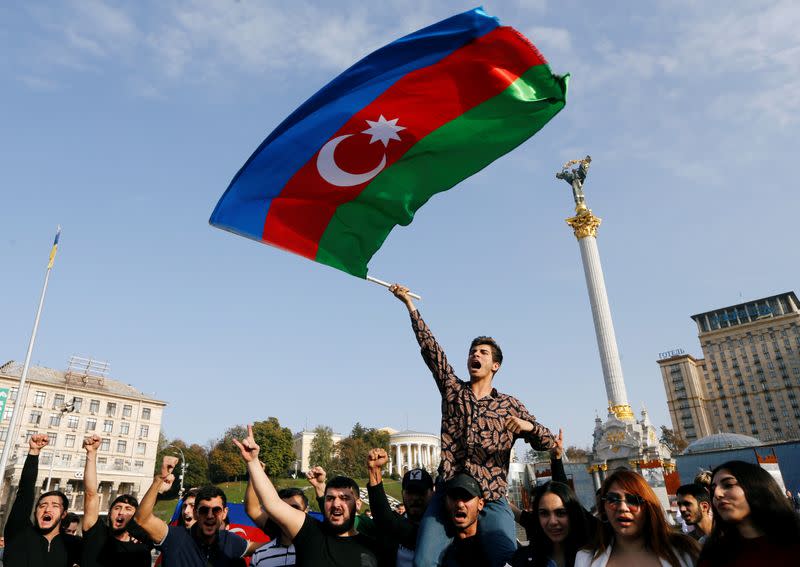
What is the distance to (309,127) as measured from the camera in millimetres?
7238

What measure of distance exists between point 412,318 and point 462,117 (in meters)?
2.90

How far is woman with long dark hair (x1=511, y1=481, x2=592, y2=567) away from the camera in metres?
4.52

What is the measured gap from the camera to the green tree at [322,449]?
80.4 metres

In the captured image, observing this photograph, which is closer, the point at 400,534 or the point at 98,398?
the point at 400,534

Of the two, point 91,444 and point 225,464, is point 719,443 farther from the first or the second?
point 91,444

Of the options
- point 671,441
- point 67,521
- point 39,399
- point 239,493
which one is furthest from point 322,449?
point 67,521

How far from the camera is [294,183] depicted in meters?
7.28

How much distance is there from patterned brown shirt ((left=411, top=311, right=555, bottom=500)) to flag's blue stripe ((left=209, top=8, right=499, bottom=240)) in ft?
11.2

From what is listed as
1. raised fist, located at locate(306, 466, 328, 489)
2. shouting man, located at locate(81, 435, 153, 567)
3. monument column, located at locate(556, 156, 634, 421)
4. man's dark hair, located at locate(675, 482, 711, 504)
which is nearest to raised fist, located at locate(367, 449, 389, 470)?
raised fist, located at locate(306, 466, 328, 489)

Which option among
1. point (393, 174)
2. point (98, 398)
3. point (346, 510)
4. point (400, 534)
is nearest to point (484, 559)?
point (400, 534)

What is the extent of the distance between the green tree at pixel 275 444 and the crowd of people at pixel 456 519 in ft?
226

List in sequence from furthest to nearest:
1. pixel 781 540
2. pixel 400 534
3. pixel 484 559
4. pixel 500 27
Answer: pixel 500 27 < pixel 400 534 < pixel 484 559 < pixel 781 540

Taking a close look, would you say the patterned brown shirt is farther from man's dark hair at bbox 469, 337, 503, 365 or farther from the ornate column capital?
the ornate column capital

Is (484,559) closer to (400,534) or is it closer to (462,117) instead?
(400,534)
